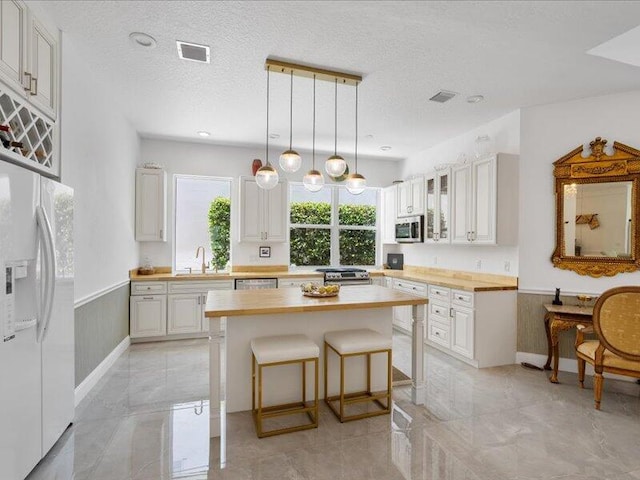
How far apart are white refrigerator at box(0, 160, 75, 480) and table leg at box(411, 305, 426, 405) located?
100 inches

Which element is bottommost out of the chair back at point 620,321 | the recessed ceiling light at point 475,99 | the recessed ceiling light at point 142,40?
the chair back at point 620,321

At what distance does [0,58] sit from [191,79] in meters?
1.52

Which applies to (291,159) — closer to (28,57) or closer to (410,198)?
(28,57)

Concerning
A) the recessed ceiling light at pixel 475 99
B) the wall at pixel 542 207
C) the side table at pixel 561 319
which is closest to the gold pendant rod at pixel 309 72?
the recessed ceiling light at pixel 475 99

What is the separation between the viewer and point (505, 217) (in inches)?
144

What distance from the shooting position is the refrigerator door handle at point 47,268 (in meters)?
1.87

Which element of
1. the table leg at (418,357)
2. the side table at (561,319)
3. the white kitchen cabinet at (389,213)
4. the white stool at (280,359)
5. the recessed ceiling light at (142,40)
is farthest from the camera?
the white kitchen cabinet at (389,213)

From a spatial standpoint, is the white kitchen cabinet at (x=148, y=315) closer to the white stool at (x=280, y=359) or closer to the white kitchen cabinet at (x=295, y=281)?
the white kitchen cabinet at (x=295, y=281)

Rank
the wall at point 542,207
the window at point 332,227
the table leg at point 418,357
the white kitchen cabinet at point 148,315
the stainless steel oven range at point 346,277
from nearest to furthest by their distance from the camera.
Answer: the table leg at point 418,357 < the wall at point 542,207 < the white kitchen cabinet at point 148,315 < the stainless steel oven range at point 346,277 < the window at point 332,227

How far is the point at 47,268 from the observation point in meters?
1.89

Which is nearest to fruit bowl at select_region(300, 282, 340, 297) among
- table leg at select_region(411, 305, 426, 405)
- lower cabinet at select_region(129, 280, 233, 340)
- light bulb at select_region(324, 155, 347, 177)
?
table leg at select_region(411, 305, 426, 405)

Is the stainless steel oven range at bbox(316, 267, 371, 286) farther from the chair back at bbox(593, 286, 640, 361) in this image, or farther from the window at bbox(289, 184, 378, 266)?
the chair back at bbox(593, 286, 640, 361)

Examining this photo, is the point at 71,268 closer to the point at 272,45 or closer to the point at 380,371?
the point at 272,45

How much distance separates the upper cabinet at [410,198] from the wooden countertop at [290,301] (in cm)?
225
